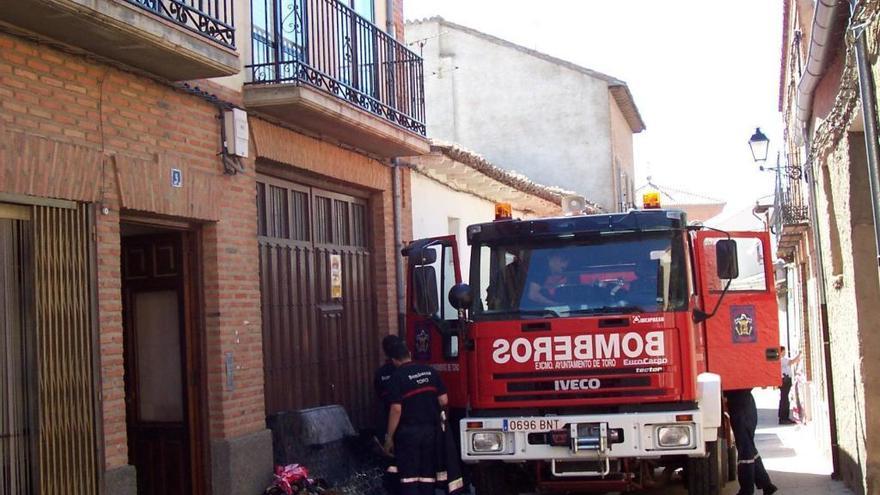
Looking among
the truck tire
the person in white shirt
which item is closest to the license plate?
the truck tire

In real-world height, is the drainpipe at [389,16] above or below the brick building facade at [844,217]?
above

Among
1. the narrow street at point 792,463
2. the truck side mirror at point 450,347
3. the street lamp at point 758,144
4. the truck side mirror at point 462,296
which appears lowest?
the narrow street at point 792,463

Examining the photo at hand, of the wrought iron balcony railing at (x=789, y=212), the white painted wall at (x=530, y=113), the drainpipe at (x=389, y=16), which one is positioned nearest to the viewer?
the drainpipe at (x=389, y=16)

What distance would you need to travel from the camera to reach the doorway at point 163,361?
30.1 ft

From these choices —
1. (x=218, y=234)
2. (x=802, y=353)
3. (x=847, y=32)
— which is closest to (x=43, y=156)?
(x=218, y=234)

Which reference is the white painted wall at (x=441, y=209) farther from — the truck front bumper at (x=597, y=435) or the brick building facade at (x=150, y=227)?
the truck front bumper at (x=597, y=435)

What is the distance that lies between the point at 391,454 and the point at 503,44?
64.6ft

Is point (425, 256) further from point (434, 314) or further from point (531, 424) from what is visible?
point (531, 424)

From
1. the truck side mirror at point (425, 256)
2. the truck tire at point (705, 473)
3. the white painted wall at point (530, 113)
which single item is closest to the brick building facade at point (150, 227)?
the truck side mirror at point (425, 256)

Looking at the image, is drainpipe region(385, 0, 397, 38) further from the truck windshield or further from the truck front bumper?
the truck front bumper

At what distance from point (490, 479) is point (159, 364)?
3.02m

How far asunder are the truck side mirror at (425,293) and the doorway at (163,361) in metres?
1.87

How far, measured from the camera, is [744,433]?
10.2 metres

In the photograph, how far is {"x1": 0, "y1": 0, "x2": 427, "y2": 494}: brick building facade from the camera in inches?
277
